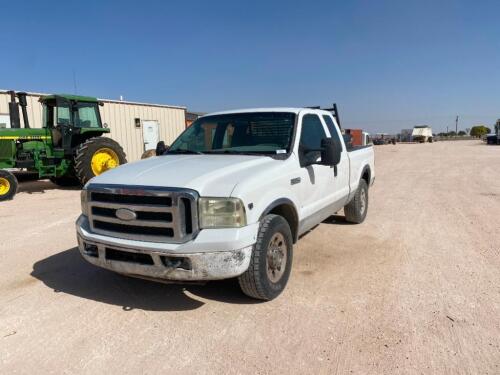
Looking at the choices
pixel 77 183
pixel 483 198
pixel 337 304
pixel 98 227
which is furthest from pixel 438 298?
pixel 77 183

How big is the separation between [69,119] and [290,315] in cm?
1005

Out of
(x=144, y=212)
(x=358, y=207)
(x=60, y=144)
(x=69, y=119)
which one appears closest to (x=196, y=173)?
(x=144, y=212)

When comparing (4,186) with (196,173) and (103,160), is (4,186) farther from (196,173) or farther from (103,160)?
(196,173)

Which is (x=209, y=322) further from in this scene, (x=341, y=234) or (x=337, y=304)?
(x=341, y=234)

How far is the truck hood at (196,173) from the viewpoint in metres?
3.21

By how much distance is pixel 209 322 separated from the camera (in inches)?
132

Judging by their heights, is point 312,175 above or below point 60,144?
below

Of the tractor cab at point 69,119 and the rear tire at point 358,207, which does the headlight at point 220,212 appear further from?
the tractor cab at point 69,119

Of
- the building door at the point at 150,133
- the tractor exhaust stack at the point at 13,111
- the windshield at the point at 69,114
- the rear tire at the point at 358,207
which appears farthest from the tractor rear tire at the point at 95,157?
the building door at the point at 150,133

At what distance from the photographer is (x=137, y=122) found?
744 inches

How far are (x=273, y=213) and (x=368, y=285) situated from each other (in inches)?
49.5

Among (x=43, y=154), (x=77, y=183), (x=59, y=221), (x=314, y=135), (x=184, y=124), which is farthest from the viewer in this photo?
(x=184, y=124)

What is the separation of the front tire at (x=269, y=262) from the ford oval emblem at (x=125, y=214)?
1089 millimetres

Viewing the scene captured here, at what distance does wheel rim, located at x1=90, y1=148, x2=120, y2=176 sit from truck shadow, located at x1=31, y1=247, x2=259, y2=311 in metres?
6.39
